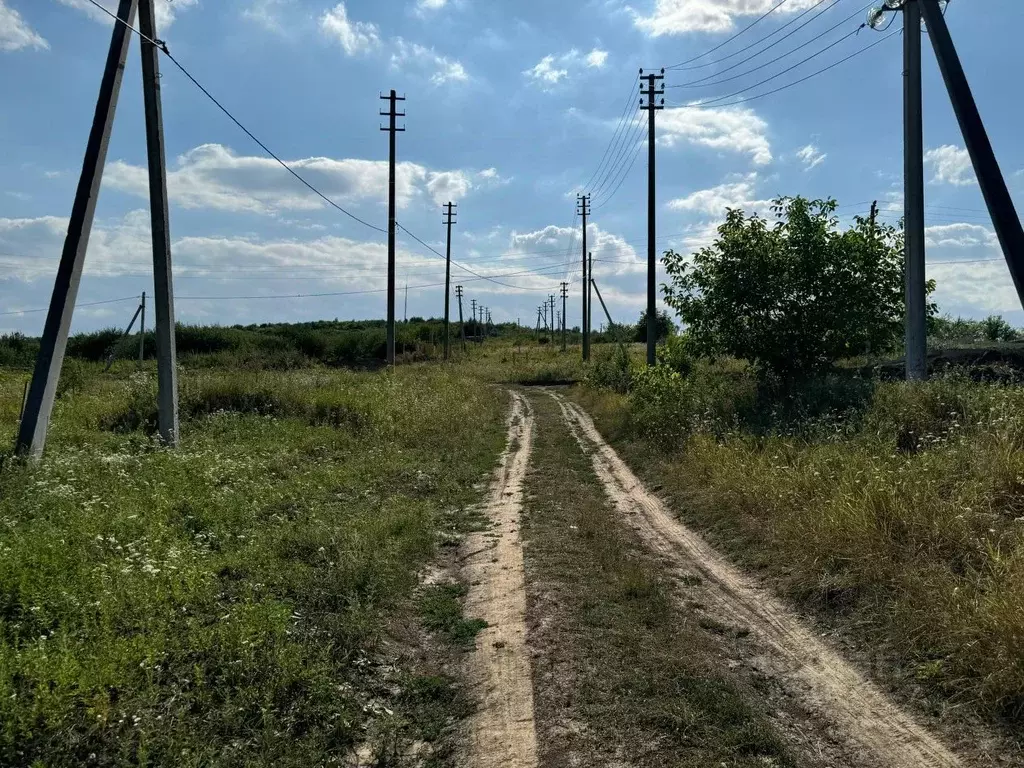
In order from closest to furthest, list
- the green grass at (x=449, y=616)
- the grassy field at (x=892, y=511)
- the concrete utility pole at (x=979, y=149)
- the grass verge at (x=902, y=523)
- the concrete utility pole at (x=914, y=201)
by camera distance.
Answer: the grass verge at (x=902, y=523) < the grassy field at (x=892, y=511) < the green grass at (x=449, y=616) < the concrete utility pole at (x=979, y=149) < the concrete utility pole at (x=914, y=201)

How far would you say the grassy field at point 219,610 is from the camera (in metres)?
3.48

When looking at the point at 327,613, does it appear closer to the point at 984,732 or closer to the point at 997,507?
the point at 984,732

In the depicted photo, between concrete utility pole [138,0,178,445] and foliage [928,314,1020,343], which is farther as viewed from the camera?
foliage [928,314,1020,343]

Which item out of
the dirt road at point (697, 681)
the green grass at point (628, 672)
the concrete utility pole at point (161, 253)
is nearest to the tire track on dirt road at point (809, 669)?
the dirt road at point (697, 681)

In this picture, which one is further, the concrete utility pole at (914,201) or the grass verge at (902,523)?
the concrete utility pole at (914,201)

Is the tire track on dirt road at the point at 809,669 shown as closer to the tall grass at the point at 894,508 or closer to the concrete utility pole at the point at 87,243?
the tall grass at the point at 894,508

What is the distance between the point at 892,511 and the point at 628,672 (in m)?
3.10

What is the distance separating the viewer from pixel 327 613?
16.4 feet

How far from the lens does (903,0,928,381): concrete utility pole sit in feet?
35.7

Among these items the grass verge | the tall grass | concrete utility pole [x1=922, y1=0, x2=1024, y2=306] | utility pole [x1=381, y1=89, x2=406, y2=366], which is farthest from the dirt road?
utility pole [x1=381, y1=89, x2=406, y2=366]

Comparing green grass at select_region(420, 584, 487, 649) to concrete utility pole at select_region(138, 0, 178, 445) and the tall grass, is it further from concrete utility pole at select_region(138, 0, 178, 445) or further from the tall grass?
concrete utility pole at select_region(138, 0, 178, 445)

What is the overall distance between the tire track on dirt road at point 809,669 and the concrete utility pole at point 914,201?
5.91 m

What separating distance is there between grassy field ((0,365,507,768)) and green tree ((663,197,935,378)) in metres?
6.97

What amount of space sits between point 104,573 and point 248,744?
238 centimetres
